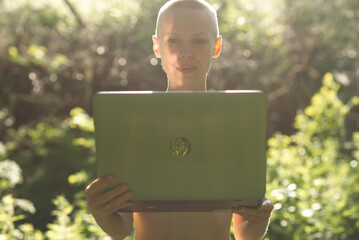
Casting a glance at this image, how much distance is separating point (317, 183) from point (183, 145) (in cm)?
167

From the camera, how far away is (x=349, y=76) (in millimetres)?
4520

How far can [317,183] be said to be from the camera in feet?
8.95

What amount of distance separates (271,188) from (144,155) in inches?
60.0

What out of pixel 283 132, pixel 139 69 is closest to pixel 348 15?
pixel 283 132

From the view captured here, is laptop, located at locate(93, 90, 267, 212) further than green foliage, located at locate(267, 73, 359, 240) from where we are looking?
No

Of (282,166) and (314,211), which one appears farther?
(282,166)

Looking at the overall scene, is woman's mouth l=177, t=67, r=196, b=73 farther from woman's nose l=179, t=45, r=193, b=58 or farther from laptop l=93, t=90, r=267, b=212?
laptop l=93, t=90, r=267, b=212

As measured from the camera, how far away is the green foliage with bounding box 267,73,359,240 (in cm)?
260

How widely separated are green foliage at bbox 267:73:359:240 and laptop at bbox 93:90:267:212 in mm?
1164

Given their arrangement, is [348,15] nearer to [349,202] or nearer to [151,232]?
[349,202]

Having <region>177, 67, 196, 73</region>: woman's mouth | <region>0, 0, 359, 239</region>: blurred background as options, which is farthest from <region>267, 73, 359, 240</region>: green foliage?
<region>177, 67, 196, 73</region>: woman's mouth

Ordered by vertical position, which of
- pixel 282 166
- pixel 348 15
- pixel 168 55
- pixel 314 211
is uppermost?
pixel 348 15

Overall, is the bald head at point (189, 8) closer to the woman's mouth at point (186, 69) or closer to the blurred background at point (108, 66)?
the woman's mouth at point (186, 69)

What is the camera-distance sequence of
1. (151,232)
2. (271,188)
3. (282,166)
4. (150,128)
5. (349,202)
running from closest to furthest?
(150,128) < (151,232) < (271,188) < (349,202) < (282,166)
